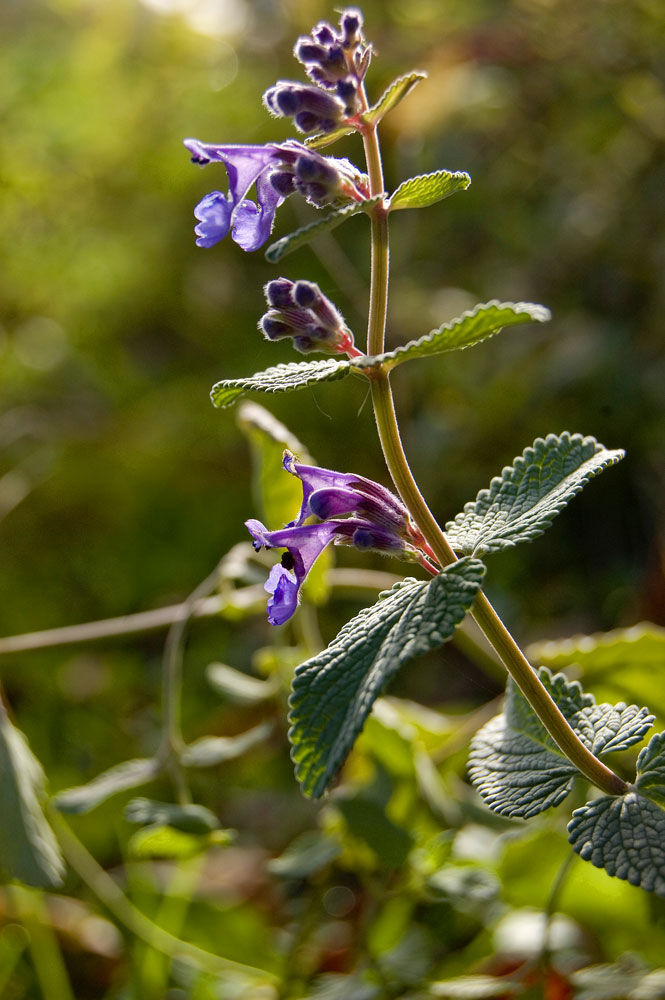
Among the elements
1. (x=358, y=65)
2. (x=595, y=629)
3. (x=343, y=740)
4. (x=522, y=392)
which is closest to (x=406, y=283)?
(x=522, y=392)

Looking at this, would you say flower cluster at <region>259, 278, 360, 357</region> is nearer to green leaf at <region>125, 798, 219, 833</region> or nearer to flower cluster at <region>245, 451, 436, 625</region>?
flower cluster at <region>245, 451, 436, 625</region>

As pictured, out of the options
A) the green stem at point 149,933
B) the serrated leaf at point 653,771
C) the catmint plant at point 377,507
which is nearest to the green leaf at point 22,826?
the green stem at point 149,933

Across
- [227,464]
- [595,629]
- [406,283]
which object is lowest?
[595,629]

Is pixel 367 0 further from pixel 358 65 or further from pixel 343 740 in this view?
pixel 343 740

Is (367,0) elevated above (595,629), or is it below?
above

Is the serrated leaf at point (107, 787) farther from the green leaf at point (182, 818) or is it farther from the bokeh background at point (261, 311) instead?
the bokeh background at point (261, 311)

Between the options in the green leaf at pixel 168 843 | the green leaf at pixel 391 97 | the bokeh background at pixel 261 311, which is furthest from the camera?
the bokeh background at pixel 261 311
